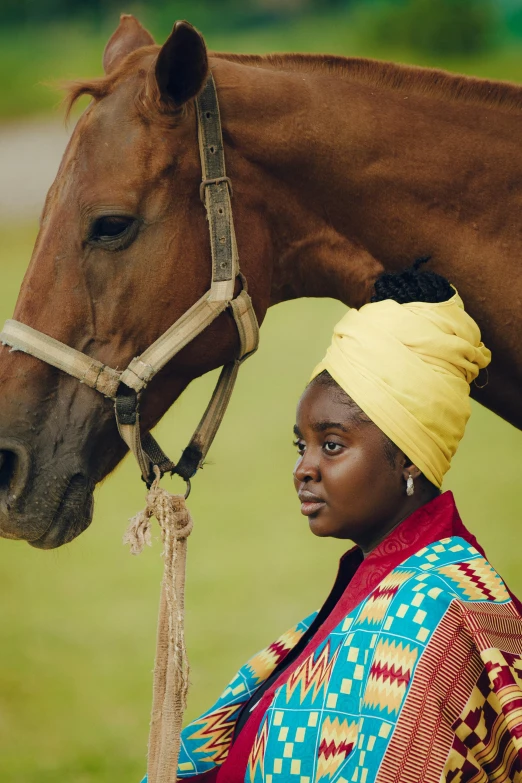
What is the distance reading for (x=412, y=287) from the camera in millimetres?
2102

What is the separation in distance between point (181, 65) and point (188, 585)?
16.6ft

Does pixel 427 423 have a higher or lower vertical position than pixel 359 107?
lower

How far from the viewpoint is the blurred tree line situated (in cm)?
1034

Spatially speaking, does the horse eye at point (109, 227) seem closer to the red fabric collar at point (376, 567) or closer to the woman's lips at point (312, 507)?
the woman's lips at point (312, 507)

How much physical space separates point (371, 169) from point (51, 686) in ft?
13.8

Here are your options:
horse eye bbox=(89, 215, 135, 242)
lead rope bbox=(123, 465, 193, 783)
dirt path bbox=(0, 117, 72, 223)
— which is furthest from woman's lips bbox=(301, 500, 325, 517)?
dirt path bbox=(0, 117, 72, 223)

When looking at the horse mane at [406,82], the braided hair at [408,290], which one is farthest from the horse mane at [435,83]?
the braided hair at [408,290]

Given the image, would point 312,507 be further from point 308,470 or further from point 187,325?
point 187,325

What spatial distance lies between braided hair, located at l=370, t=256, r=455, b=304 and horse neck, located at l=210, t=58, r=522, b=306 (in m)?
0.19

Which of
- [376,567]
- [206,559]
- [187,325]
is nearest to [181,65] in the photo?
[187,325]

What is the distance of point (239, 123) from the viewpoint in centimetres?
233

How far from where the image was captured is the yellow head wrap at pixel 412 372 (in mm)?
1938

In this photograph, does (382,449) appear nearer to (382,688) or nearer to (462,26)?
(382,688)

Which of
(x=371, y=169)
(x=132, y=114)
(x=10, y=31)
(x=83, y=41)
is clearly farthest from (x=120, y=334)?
(x=10, y=31)
